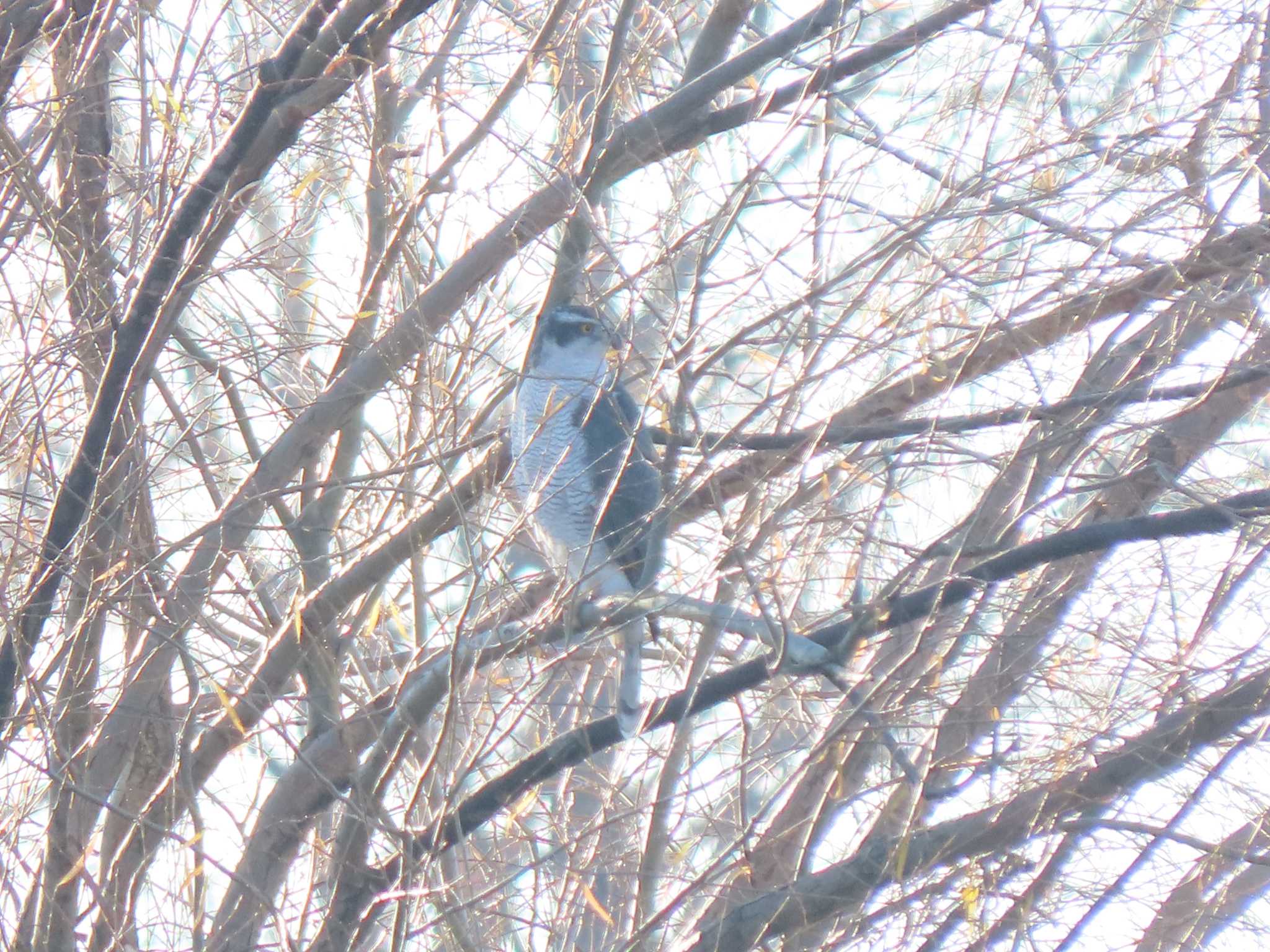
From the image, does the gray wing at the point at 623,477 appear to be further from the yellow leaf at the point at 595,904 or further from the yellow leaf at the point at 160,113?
the yellow leaf at the point at 160,113

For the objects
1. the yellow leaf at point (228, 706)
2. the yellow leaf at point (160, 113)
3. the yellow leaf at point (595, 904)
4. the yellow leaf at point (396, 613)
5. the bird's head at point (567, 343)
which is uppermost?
the yellow leaf at point (160, 113)

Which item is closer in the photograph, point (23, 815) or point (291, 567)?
point (23, 815)

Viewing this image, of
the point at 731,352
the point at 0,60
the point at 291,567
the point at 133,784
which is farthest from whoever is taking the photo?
the point at 133,784

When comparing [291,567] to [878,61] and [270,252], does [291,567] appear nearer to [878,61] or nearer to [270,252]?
[270,252]

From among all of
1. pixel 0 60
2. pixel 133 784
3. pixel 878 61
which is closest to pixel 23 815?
pixel 133 784

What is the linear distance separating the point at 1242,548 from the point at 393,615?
2.26 m

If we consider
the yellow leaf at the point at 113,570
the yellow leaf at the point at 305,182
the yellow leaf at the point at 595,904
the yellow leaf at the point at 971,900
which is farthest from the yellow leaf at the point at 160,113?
the yellow leaf at the point at 971,900

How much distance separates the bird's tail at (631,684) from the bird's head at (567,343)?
839mm

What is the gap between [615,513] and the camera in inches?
160

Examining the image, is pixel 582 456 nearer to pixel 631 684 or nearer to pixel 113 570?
pixel 631 684

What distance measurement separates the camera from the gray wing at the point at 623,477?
344 centimetres

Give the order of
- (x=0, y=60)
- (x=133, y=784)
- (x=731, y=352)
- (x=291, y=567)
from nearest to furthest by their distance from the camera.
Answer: (x=731, y=352), (x=0, y=60), (x=291, y=567), (x=133, y=784)

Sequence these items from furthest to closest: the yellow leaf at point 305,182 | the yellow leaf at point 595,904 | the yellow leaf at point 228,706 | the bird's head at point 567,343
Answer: the bird's head at point 567,343
the yellow leaf at point 305,182
the yellow leaf at point 228,706
the yellow leaf at point 595,904

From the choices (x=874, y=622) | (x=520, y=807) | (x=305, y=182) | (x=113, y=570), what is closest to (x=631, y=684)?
(x=520, y=807)
